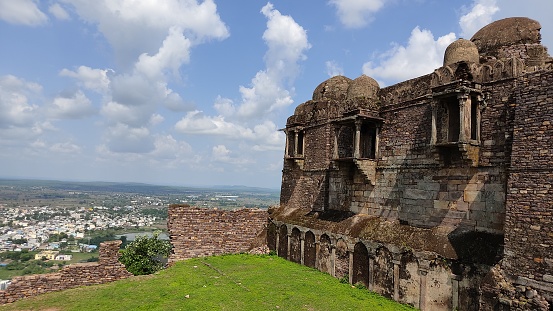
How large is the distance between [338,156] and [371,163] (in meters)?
2.49

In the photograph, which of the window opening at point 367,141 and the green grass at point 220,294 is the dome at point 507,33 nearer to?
the window opening at point 367,141

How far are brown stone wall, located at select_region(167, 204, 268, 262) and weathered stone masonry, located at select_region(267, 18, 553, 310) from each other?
11.5 ft

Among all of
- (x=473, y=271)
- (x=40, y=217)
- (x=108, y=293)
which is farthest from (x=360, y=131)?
(x=40, y=217)

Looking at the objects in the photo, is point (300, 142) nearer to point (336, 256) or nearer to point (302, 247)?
point (302, 247)

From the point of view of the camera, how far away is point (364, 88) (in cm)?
1535

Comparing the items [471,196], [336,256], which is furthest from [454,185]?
[336,256]

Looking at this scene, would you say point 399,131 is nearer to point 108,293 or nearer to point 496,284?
point 496,284

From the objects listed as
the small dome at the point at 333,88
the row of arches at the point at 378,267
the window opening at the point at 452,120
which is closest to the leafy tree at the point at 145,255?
the row of arches at the point at 378,267

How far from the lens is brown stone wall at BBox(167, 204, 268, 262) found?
700 inches

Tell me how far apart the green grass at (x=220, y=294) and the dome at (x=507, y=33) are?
8.54 m

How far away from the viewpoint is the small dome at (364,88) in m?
15.1

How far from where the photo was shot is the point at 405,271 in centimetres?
1128

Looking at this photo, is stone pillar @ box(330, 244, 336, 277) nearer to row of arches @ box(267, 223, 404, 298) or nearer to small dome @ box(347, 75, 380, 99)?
row of arches @ box(267, 223, 404, 298)

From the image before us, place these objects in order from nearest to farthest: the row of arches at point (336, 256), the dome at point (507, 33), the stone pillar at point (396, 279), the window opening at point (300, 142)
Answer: the dome at point (507, 33), the stone pillar at point (396, 279), the row of arches at point (336, 256), the window opening at point (300, 142)
